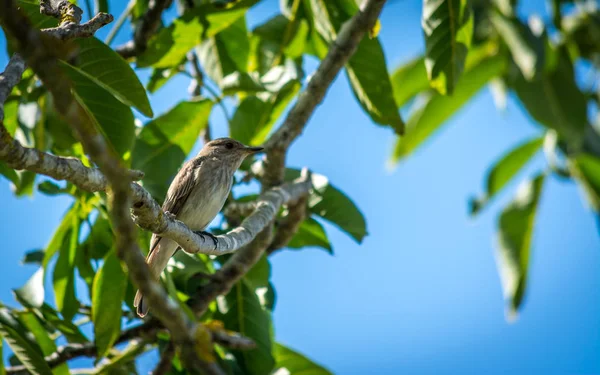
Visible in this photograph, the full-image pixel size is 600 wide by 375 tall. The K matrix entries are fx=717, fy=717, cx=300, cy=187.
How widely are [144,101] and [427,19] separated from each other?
173cm

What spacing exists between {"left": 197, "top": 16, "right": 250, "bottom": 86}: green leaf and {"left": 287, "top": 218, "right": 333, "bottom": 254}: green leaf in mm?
1281

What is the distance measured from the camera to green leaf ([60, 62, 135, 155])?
3.69 metres

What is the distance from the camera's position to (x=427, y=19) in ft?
13.7

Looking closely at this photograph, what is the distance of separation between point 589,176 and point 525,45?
1.18 m

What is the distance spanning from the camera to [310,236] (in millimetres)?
4844

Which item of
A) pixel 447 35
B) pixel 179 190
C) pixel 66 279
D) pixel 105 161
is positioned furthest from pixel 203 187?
pixel 105 161

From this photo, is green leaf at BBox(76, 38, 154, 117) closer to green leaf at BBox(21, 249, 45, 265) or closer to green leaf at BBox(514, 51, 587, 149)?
green leaf at BBox(21, 249, 45, 265)

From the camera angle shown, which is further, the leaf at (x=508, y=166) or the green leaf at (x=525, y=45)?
the leaf at (x=508, y=166)

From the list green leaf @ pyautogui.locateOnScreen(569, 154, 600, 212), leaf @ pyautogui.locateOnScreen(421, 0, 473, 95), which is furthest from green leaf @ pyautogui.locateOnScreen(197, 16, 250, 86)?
green leaf @ pyautogui.locateOnScreen(569, 154, 600, 212)

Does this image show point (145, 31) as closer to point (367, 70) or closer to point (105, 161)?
point (367, 70)

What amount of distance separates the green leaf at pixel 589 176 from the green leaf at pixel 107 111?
3.15m

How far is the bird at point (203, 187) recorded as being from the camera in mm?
4578

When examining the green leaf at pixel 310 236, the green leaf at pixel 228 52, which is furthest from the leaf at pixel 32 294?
the green leaf at pixel 228 52

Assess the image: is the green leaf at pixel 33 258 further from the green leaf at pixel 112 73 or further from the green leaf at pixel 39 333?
the green leaf at pixel 112 73
